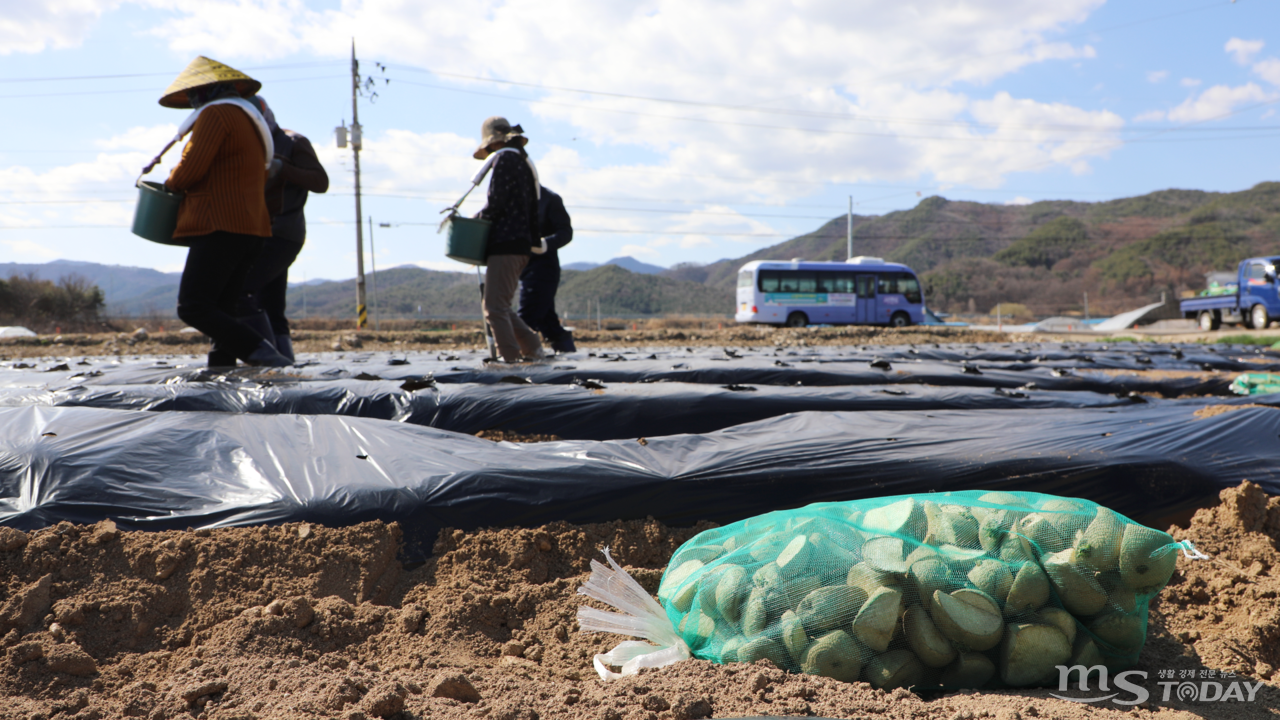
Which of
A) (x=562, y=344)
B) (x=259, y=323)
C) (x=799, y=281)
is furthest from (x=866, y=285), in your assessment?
(x=259, y=323)

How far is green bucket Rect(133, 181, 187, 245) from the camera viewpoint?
3188mm

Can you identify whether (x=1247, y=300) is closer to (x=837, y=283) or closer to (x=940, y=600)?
(x=837, y=283)

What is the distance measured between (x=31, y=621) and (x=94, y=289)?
2934cm

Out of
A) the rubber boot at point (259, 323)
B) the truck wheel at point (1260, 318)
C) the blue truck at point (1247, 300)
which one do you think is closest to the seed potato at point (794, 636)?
the rubber boot at point (259, 323)

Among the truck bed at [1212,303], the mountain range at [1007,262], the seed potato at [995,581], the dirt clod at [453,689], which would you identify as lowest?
the dirt clod at [453,689]

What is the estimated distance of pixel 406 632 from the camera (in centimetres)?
141

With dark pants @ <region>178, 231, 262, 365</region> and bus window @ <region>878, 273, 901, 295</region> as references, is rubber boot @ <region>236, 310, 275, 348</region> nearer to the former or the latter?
dark pants @ <region>178, 231, 262, 365</region>

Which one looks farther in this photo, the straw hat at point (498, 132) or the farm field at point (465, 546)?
the straw hat at point (498, 132)

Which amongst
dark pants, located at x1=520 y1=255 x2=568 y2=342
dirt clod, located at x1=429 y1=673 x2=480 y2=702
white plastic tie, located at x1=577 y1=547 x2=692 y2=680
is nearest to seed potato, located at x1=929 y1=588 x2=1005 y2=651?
white plastic tie, located at x1=577 y1=547 x2=692 y2=680

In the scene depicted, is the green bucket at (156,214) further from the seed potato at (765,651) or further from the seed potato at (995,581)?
the seed potato at (995,581)

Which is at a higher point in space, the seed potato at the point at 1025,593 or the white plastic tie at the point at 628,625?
the seed potato at the point at 1025,593

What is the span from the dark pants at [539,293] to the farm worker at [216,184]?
8.18 feet

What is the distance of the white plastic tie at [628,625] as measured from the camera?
1.26 metres

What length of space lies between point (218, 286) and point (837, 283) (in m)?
19.9
